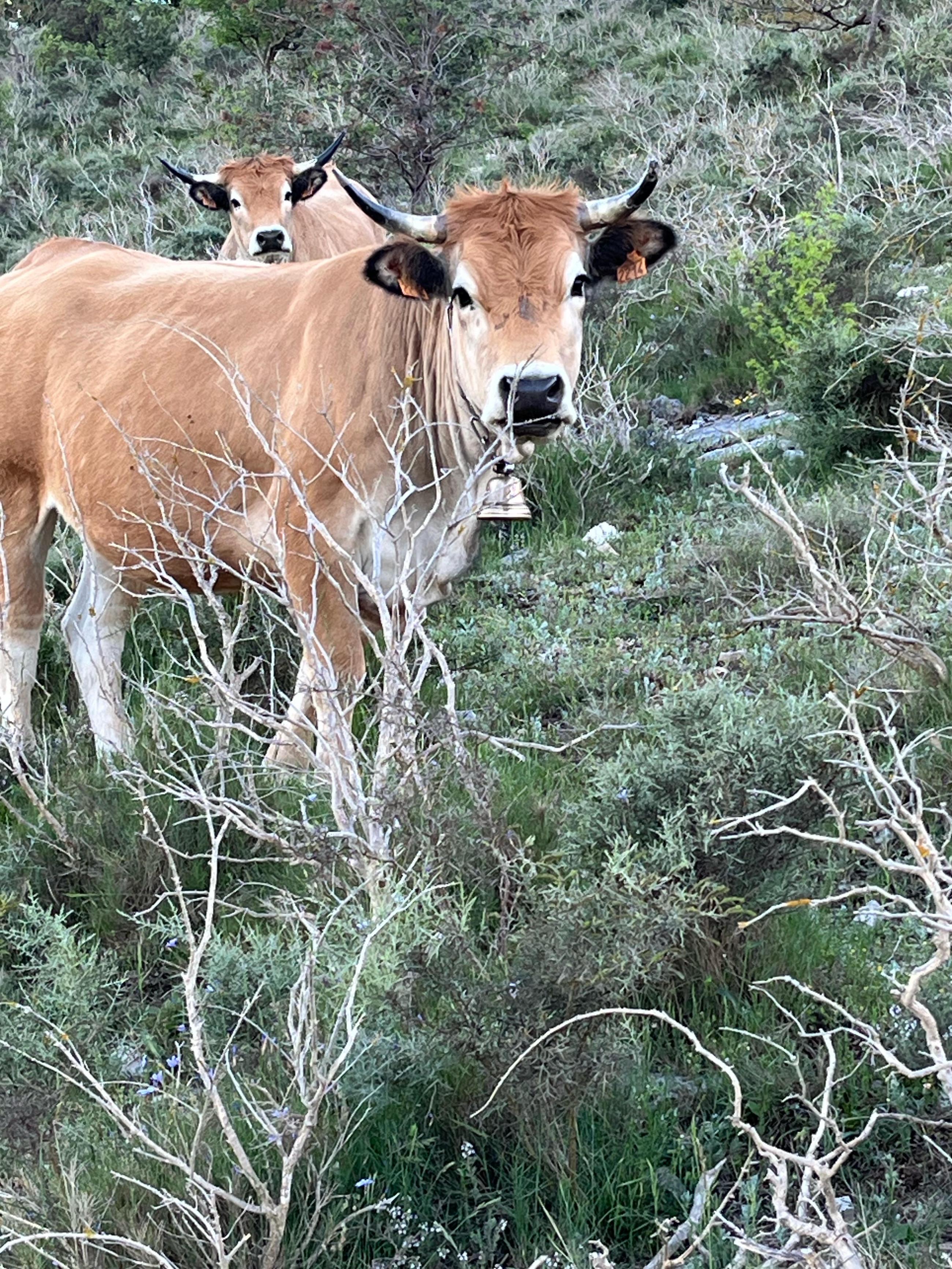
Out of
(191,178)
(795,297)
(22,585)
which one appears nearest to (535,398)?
(22,585)

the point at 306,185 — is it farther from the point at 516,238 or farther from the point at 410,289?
the point at 516,238

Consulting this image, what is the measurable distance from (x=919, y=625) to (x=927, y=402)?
2956 millimetres

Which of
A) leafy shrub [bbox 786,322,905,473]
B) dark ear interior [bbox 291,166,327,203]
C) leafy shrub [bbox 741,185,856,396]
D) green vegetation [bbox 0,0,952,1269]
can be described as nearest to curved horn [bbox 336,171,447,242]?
green vegetation [bbox 0,0,952,1269]

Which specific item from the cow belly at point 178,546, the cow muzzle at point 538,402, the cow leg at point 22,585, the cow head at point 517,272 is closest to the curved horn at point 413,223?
the cow head at point 517,272

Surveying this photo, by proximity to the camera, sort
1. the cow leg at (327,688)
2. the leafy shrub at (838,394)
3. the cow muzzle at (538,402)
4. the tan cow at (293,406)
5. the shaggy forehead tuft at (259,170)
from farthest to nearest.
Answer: the shaggy forehead tuft at (259,170), the leafy shrub at (838,394), the tan cow at (293,406), the cow muzzle at (538,402), the cow leg at (327,688)

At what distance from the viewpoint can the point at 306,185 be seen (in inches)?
453

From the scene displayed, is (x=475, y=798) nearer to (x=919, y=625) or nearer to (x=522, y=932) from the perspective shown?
(x=522, y=932)

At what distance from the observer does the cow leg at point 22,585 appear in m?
5.94

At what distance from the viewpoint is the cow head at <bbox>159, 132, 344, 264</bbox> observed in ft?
36.5

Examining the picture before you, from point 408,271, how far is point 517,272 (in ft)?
1.35

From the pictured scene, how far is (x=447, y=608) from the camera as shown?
6.65 m

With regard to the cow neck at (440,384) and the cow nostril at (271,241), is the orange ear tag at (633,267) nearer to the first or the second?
the cow neck at (440,384)

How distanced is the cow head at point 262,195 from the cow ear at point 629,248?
21.0ft

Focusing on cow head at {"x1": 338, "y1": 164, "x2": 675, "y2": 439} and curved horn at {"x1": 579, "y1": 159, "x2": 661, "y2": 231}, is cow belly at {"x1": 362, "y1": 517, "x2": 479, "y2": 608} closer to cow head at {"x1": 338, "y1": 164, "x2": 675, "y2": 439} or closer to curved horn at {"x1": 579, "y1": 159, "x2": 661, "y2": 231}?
cow head at {"x1": 338, "y1": 164, "x2": 675, "y2": 439}
